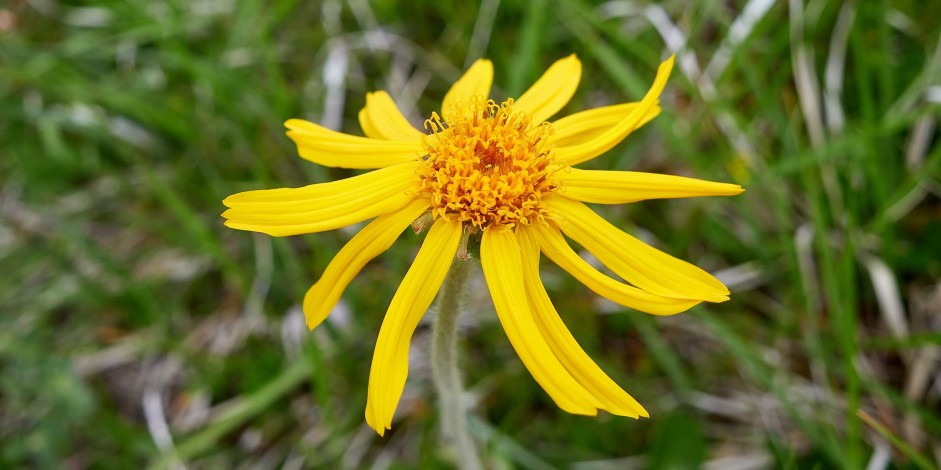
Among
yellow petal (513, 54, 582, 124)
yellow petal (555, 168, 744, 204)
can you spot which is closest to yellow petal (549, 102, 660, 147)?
yellow petal (513, 54, 582, 124)

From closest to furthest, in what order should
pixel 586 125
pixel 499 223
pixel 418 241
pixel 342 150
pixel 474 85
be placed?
pixel 499 223
pixel 342 150
pixel 586 125
pixel 474 85
pixel 418 241

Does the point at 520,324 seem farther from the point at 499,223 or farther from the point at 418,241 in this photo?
the point at 418,241

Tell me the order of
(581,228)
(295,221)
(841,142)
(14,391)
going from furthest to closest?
(14,391) → (841,142) → (581,228) → (295,221)

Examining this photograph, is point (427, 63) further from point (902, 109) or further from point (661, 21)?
point (902, 109)

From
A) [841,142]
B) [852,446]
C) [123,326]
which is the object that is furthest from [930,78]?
[123,326]

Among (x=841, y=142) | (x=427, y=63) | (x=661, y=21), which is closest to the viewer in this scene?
(x=841, y=142)

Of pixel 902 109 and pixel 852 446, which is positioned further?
pixel 902 109

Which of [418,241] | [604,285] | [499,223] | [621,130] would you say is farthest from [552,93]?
[418,241]
